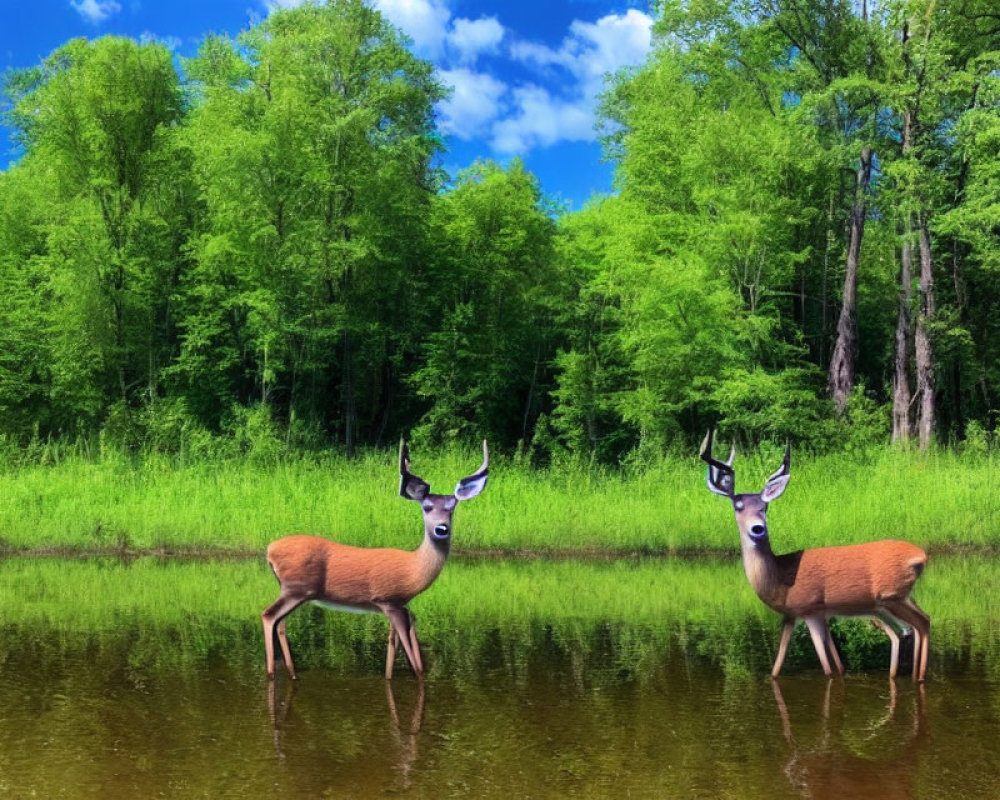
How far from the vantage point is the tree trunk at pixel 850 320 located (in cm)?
2677

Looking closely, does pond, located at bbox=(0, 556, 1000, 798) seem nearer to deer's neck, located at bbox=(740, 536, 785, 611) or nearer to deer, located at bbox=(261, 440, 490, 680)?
deer, located at bbox=(261, 440, 490, 680)

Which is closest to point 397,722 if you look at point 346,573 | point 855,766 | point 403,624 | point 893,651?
point 403,624

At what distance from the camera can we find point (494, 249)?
31.3 metres

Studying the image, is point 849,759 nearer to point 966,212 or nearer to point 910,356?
point 966,212

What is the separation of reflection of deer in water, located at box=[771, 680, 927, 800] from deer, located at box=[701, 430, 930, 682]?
964 mm

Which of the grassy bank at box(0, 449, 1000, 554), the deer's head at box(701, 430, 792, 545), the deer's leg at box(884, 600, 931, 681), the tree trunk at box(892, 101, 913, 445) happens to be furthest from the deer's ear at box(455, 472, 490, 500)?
the tree trunk at box(892, 101, 913, 445)

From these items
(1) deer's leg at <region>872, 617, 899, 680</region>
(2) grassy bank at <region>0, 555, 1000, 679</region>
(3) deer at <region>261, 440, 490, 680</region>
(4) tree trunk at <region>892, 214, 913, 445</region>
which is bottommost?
(2) grassy bank at <region>0, 555, 1000, 679</region>

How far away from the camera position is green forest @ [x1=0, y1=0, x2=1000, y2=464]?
80.0 feet

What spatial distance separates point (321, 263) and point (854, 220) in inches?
592

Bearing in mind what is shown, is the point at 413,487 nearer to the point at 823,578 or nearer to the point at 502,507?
the point at 823,578

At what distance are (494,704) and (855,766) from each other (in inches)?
86.9

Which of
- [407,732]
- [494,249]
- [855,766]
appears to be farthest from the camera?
[494,249]

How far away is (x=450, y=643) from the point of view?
7.97 m

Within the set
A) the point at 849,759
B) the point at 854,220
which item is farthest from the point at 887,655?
the point at 854,220
